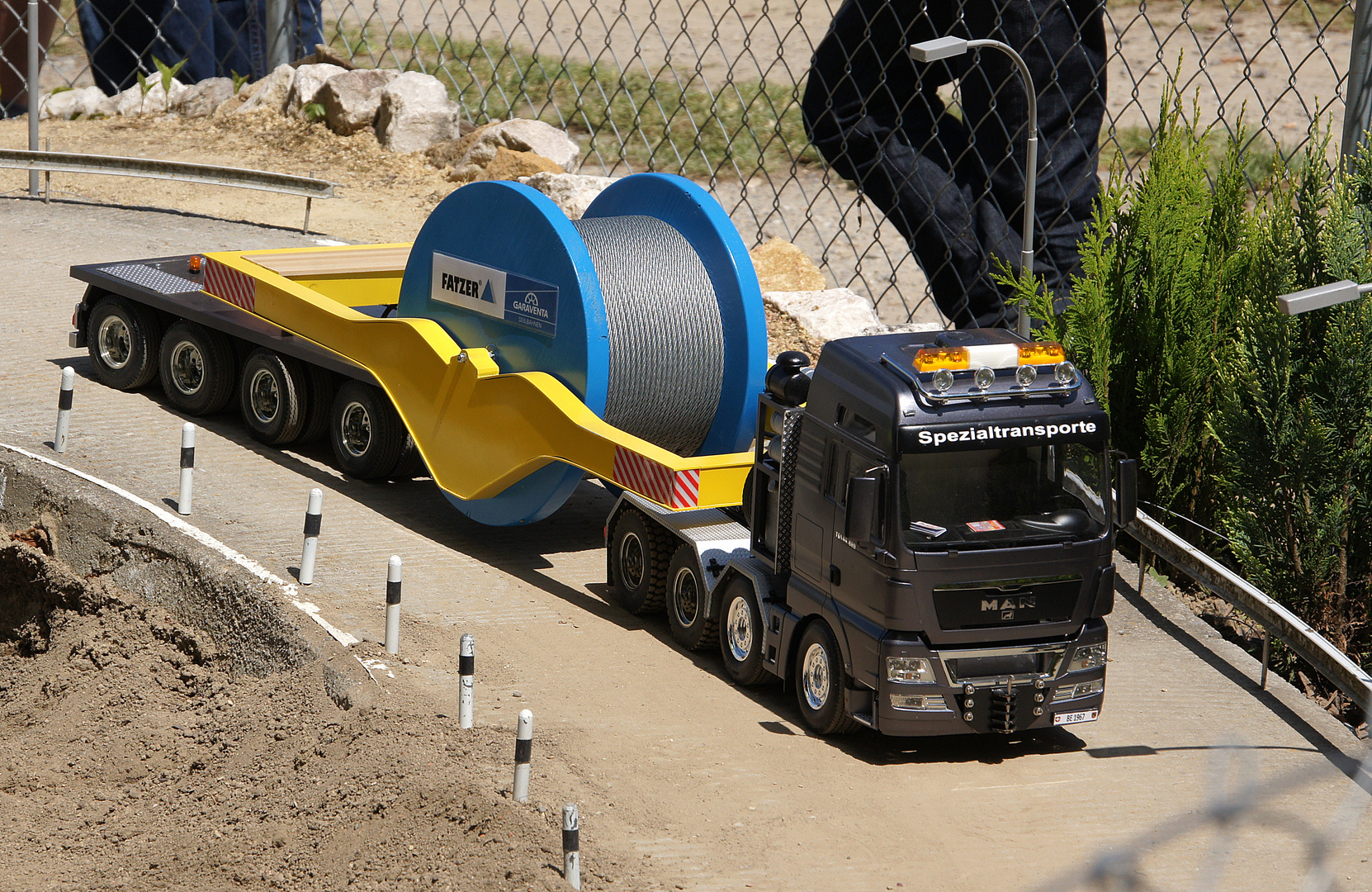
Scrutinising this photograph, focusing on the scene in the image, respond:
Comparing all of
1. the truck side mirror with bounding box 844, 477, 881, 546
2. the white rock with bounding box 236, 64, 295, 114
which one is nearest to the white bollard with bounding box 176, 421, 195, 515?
the truck side mirror with bounding box 844, 477, 881, 546

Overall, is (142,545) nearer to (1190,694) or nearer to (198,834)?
(198,834)

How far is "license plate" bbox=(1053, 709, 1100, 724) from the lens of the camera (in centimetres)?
917

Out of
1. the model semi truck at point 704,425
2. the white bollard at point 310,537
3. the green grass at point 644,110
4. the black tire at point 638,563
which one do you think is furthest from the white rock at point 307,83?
the black tire at point 638,563

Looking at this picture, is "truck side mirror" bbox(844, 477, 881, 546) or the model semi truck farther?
the model semi truck

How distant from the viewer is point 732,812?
8.30 meters

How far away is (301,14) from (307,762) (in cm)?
1852

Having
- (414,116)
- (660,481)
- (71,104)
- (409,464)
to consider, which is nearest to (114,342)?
(409,464)

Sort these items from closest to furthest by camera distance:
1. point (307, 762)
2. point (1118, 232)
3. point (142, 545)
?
1. point (307, 762)
2. point (142, 545)
3. point (1118, 232)

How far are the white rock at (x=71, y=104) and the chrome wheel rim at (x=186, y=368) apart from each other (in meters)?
12.1

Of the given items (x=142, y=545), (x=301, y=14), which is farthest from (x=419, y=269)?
(x=301, y=14)

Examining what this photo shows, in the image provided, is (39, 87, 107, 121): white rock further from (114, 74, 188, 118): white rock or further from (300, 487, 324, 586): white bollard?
(300, 487, 324, 586): white bollard

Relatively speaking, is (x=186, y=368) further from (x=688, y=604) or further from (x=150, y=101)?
(x=150, y=101)

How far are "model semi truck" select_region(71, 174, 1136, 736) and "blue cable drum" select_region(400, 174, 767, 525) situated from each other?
2 centimetres

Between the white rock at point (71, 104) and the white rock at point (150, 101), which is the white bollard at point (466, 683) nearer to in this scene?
the white rock at point (150, 101)
